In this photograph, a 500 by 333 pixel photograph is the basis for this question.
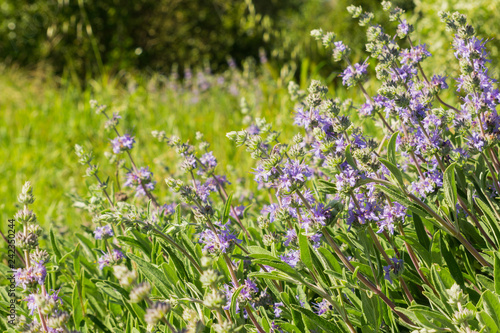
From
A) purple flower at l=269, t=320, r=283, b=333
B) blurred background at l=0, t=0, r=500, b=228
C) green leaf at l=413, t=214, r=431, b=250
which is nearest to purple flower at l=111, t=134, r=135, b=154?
blurred background at l=0, t=0, r=500, b=228

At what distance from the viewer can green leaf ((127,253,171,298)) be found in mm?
1847

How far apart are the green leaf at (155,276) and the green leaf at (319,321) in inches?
22.2

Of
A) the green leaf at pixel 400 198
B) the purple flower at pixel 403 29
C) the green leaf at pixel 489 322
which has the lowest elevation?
the green leaf at pixel 489 322

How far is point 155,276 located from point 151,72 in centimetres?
1028

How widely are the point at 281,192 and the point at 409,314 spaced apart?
1.79 feet

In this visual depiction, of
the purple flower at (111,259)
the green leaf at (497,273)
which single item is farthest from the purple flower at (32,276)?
the green leaf at (497,273)

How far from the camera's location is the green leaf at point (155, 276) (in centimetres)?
185

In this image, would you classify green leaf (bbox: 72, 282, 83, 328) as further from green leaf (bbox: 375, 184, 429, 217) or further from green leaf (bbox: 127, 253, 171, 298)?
green leaf (bbox: 375, 184, 429, 217)

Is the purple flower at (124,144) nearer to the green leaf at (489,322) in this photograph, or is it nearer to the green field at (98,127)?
the green field at (98,127)

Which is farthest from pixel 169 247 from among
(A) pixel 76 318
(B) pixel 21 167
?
(B) pixel 21 167

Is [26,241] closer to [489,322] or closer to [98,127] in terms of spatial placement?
[489,322]

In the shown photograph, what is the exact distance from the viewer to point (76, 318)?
1999 millimetres

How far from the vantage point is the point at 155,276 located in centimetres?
187

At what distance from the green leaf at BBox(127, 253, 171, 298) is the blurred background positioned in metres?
0.86
